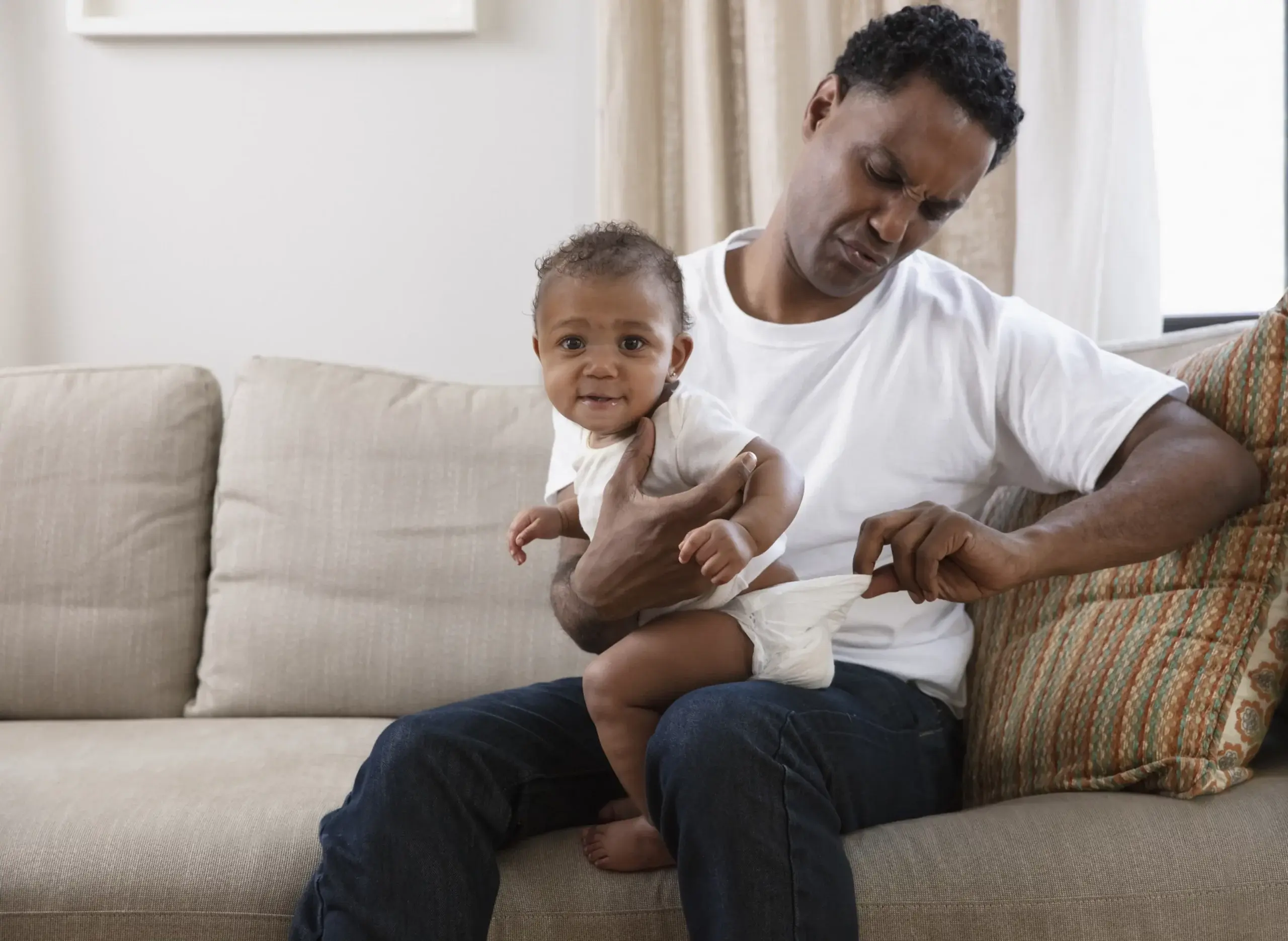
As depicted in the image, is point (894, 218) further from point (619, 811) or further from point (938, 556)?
point (619, 811)

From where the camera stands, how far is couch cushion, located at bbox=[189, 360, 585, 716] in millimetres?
1706

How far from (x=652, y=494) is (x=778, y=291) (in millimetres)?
378

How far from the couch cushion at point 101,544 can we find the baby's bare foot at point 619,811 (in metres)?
0.85

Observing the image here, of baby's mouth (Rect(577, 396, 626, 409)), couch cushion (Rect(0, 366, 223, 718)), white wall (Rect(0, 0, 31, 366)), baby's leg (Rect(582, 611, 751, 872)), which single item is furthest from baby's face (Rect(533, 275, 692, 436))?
white wall (Rect(0, 0, 31, 366))

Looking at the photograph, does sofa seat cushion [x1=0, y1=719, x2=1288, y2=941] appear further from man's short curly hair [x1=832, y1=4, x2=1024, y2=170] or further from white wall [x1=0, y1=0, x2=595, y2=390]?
white wall [x1=0, y1=0, x2=595, y2=390]

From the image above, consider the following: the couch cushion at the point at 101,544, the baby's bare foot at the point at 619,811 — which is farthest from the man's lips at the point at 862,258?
the couch cushion at the point at 101,544

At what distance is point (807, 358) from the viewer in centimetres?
138

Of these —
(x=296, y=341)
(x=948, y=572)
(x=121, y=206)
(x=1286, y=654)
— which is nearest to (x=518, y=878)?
(x=948, y=572)

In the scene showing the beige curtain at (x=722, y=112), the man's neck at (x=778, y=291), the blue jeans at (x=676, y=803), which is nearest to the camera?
the blue jeans at (x=676, y=803)

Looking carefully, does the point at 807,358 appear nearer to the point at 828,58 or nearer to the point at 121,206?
the point at 828,58

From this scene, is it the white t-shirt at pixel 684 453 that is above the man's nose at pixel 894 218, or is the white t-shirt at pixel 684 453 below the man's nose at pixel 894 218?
below

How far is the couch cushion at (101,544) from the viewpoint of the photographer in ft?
Answer: 5.71

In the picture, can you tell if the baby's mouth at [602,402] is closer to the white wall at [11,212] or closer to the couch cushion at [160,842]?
the couch cushion at [160,842]

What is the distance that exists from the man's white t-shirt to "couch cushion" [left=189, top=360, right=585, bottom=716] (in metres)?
0.36
